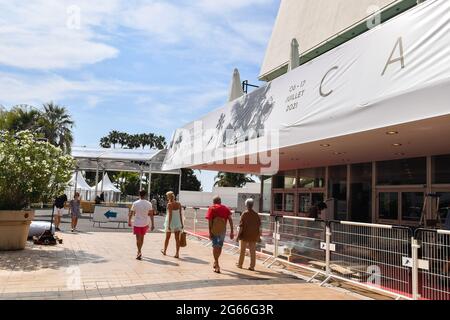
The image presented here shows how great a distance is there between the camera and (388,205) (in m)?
13.6

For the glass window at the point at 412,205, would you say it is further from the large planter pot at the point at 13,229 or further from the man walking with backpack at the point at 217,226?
the large planter pot at the point at 13,229

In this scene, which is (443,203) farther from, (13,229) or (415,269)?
(13,229)

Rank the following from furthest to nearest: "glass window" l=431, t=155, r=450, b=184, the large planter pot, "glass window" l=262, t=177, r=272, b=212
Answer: "glass window" l=262, t=177, r=272, b=212, "glass window" l=431, t=155, r=450, b=184, the large planter pot

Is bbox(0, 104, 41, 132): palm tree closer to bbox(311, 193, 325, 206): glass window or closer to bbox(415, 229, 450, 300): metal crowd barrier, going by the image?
bbox(311, 193, 325, 206): glass window

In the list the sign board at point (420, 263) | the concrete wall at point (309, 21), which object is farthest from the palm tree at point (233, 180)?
the sign board at point (420, 263)

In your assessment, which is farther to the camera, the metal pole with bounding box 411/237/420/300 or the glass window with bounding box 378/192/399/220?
the glass window with bounding box 378/192/399/220

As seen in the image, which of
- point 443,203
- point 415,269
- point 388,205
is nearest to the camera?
point 415,269

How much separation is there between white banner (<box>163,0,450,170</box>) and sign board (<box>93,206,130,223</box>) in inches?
360

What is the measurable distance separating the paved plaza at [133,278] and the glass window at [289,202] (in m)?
8.46

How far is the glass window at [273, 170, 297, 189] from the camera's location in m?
19.3

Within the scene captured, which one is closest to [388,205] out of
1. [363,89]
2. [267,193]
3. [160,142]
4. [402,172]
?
[402,172]

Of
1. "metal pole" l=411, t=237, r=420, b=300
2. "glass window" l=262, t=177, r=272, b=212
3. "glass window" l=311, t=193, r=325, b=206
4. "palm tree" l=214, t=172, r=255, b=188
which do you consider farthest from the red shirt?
"palm tree" l=214, t=172, r=255, b=188

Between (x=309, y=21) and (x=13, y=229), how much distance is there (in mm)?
15503
